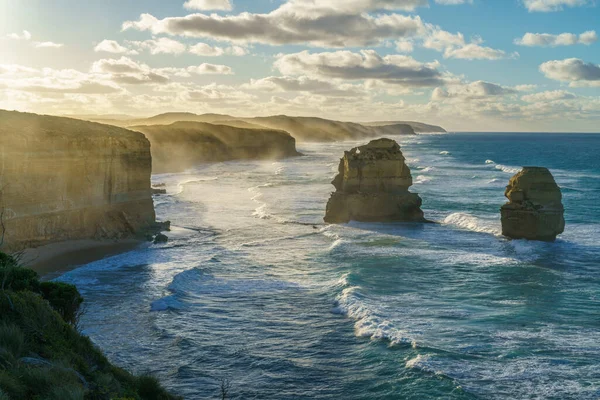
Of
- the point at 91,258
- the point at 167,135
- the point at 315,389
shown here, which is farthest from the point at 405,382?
the point at 167,135

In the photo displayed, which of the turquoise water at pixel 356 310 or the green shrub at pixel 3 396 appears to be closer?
the green shrub at pixel 3 396

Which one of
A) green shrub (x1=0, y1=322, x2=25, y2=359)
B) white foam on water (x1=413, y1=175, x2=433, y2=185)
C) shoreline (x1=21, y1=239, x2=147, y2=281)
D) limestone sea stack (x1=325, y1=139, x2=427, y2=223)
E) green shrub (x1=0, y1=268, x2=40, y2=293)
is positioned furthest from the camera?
white foam on water (x1=413, y1=175, x2=433, y2=185)

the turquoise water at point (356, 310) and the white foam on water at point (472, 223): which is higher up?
the white foam on water at point (472, 223)

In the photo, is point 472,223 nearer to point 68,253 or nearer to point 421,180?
point 68,253

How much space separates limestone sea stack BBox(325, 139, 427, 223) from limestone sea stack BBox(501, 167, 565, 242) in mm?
7845

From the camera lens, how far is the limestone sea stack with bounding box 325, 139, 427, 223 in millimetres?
39000

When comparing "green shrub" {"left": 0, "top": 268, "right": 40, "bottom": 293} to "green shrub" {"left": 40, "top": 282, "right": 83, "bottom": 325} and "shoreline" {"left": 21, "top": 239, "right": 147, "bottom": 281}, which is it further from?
"shoreline" {"left": 21, "top": 239, "right": 147, "bottom": 281}

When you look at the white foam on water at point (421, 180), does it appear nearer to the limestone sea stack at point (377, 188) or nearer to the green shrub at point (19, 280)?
the limestone sea stack at point (377, 188)

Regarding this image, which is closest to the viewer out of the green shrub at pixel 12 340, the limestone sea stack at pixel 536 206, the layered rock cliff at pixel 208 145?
the green shrub at pixel 12 340

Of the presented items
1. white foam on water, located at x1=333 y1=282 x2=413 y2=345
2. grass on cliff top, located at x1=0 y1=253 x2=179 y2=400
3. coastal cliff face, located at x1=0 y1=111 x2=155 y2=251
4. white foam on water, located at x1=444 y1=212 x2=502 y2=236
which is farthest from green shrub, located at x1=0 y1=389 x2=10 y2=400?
white foam on water, located at x1=444 y1=212 x2=502 y2=236

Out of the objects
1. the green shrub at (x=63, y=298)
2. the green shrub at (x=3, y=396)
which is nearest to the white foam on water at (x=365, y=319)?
the green shrub at (x=63, y=298)

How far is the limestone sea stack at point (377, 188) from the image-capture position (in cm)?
3900

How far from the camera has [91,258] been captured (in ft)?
96.8

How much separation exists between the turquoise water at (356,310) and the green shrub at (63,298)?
2703 millimetres
